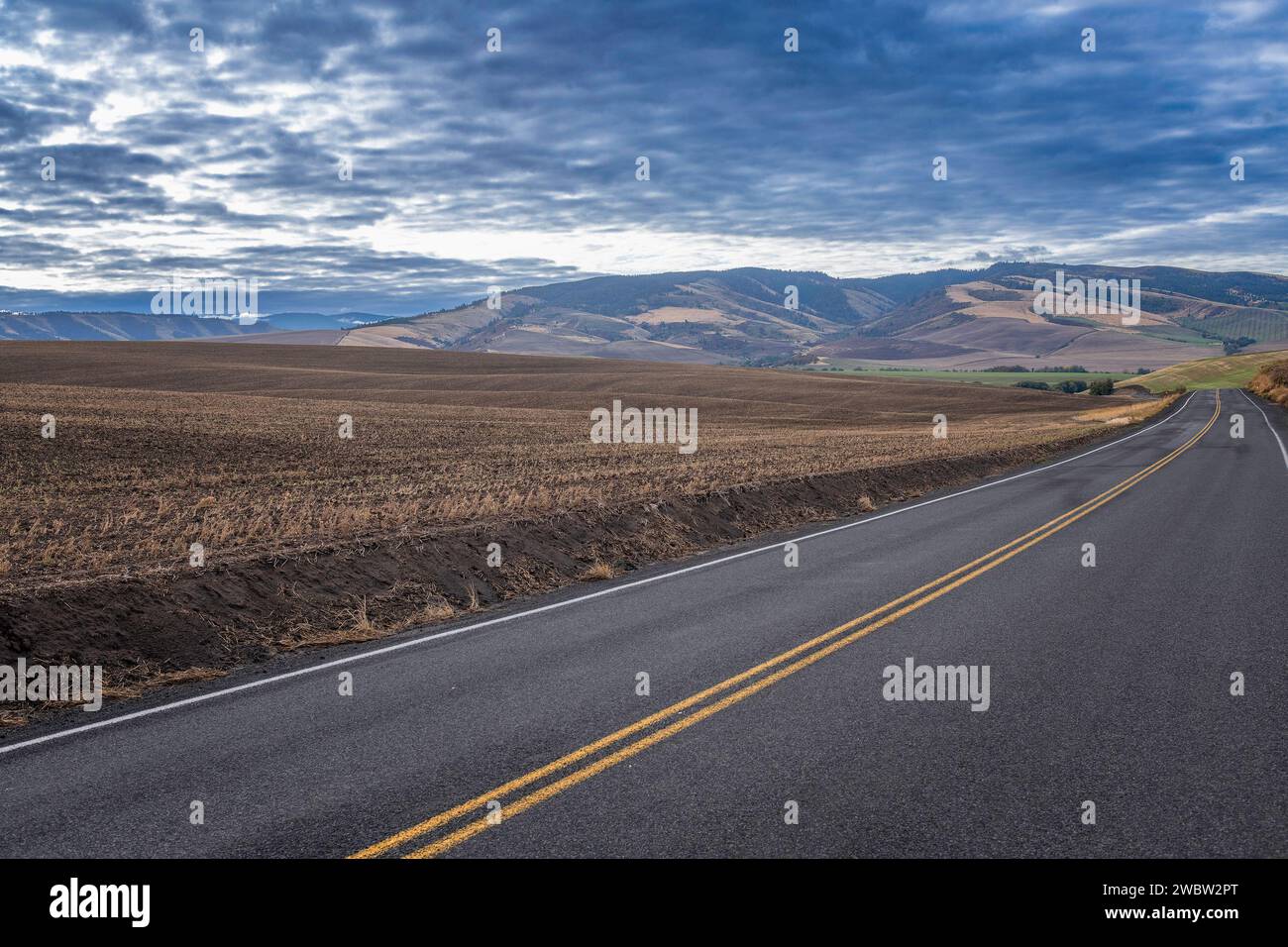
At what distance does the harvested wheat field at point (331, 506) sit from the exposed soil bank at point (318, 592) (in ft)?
0.10

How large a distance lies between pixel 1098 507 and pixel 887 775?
16881 mm

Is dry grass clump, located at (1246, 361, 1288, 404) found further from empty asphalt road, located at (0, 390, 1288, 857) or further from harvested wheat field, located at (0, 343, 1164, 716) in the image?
empty asphalt road, located at (0, 390, 1288, 857)

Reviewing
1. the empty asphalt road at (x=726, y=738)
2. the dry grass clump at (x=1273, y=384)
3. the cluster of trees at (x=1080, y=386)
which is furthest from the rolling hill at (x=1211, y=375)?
the empty asphalt road at (x=726, y=738)

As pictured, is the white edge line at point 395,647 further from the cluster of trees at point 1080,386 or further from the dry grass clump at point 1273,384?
the cluster of trees at point 1080,386

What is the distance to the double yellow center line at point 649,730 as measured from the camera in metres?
5.27

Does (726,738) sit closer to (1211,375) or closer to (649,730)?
(649,730)

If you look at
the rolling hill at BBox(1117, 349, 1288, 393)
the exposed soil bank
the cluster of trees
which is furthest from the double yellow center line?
the rolling hill at BBox(1117, 349, 1288, 393)

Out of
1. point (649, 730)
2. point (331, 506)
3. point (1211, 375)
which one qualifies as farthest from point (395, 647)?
point (1211, 375)

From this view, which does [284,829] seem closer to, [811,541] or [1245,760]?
[1245,760]

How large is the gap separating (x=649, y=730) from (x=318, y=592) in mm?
6225

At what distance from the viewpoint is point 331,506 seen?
17.7m

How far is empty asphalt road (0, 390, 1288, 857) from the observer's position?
5266mm

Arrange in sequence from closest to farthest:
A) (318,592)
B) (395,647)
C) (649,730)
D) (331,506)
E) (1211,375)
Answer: (649,730) < (395,647) < (318,592) < (331,506) < (1211,375)

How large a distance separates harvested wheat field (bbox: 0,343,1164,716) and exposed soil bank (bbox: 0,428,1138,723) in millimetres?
32
